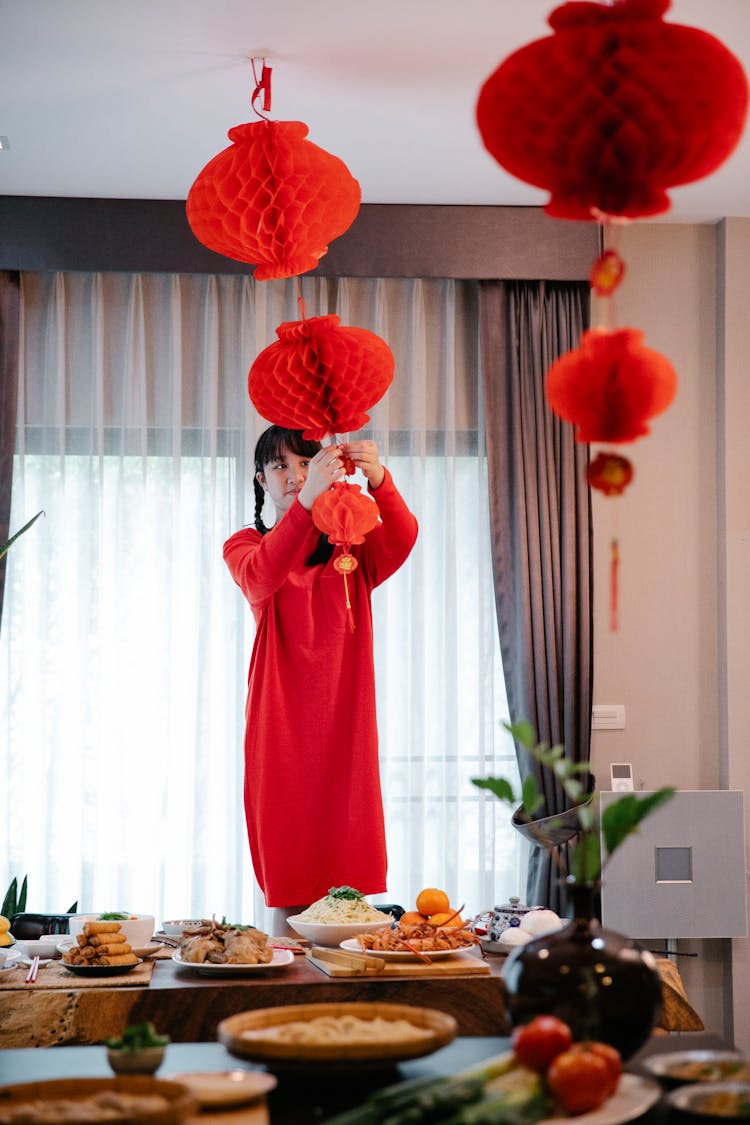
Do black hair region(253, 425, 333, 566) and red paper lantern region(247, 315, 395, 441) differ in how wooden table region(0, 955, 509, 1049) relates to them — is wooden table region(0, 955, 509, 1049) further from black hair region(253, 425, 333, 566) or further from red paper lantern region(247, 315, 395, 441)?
black hair region(253, 425, 333, 566)

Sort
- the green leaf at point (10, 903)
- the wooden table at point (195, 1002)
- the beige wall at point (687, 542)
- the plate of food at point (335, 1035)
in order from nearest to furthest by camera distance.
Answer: the plate of food at point (335, 1035)
the wooden table at point (195, 1002)
the green leaf at point (10, 903)
the beige wall at point (687, 542)

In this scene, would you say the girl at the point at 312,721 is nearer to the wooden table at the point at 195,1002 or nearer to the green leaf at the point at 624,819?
the wooden table at the point at 195,1002

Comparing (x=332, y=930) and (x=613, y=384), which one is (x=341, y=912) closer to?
(x=332, y=930)

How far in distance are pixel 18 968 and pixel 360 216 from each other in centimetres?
270

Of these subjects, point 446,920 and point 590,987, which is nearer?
point 590,987

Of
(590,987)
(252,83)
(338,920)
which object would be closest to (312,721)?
(338,920)

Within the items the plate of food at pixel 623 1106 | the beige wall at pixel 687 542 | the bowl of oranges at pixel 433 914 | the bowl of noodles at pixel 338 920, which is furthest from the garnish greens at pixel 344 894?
the beige wall at pixel 687 542

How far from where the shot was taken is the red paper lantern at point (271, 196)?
2.34 metres

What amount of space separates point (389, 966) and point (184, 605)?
6.96ft

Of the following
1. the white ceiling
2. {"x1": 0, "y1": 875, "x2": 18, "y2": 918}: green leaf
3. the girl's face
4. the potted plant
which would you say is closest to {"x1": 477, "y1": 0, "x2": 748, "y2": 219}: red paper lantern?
the potted plant

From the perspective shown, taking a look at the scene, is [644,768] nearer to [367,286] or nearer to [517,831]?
[517,831]

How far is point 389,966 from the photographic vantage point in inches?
79.3

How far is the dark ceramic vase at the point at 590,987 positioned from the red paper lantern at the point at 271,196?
151 centimetres

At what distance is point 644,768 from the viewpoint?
157 inches
